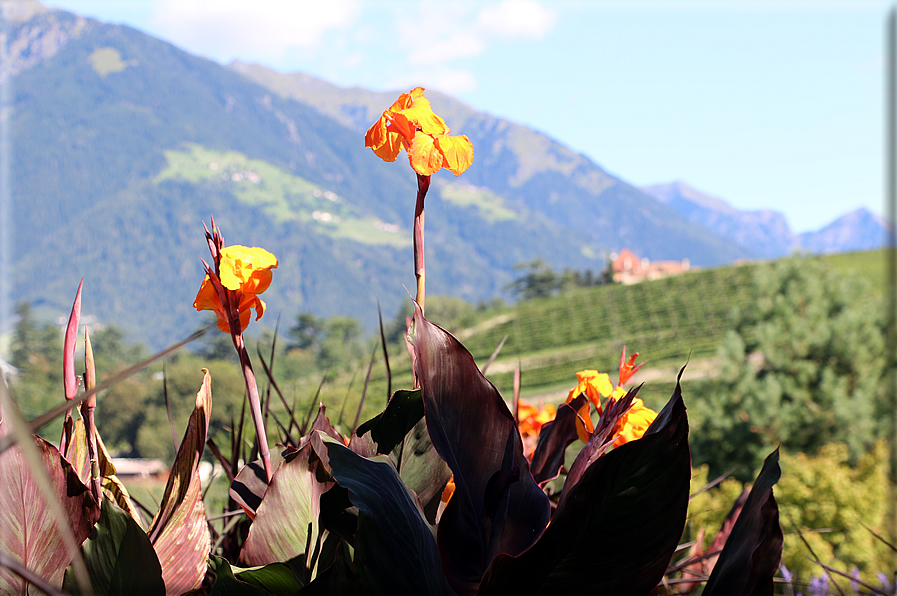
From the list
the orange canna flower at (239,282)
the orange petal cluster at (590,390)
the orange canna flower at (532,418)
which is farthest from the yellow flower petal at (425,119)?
the orange canna flower at (532,418)

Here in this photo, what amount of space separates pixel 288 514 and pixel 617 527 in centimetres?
34

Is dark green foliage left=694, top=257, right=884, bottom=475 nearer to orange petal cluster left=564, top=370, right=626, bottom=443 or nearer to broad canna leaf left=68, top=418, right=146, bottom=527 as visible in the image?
orange petal cluster left=564, top=370, right=626, bottom=443

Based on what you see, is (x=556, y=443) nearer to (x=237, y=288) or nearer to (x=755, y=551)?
(x=755, y=551)

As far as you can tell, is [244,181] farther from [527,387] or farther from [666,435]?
[666,435]

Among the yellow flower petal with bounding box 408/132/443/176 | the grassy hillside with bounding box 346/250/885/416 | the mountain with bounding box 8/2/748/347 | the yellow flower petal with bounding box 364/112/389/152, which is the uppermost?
the mountain with bounding box 8/2/748/347

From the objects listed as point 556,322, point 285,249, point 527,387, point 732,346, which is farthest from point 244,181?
point 732,346

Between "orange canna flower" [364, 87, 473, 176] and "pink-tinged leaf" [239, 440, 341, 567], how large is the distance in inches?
14.0

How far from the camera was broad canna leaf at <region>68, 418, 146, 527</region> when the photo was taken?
64 cm

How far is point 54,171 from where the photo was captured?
603 ft

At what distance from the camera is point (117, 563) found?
53cm

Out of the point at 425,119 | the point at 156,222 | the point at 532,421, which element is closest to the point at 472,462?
the point at 425,119

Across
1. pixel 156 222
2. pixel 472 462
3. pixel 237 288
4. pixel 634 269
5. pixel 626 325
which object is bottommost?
pixel 626 325

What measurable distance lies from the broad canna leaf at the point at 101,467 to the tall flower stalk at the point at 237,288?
0.15 m

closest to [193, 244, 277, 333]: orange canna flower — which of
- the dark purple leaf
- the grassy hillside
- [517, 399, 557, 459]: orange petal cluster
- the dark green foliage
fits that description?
the dark purple leaf
